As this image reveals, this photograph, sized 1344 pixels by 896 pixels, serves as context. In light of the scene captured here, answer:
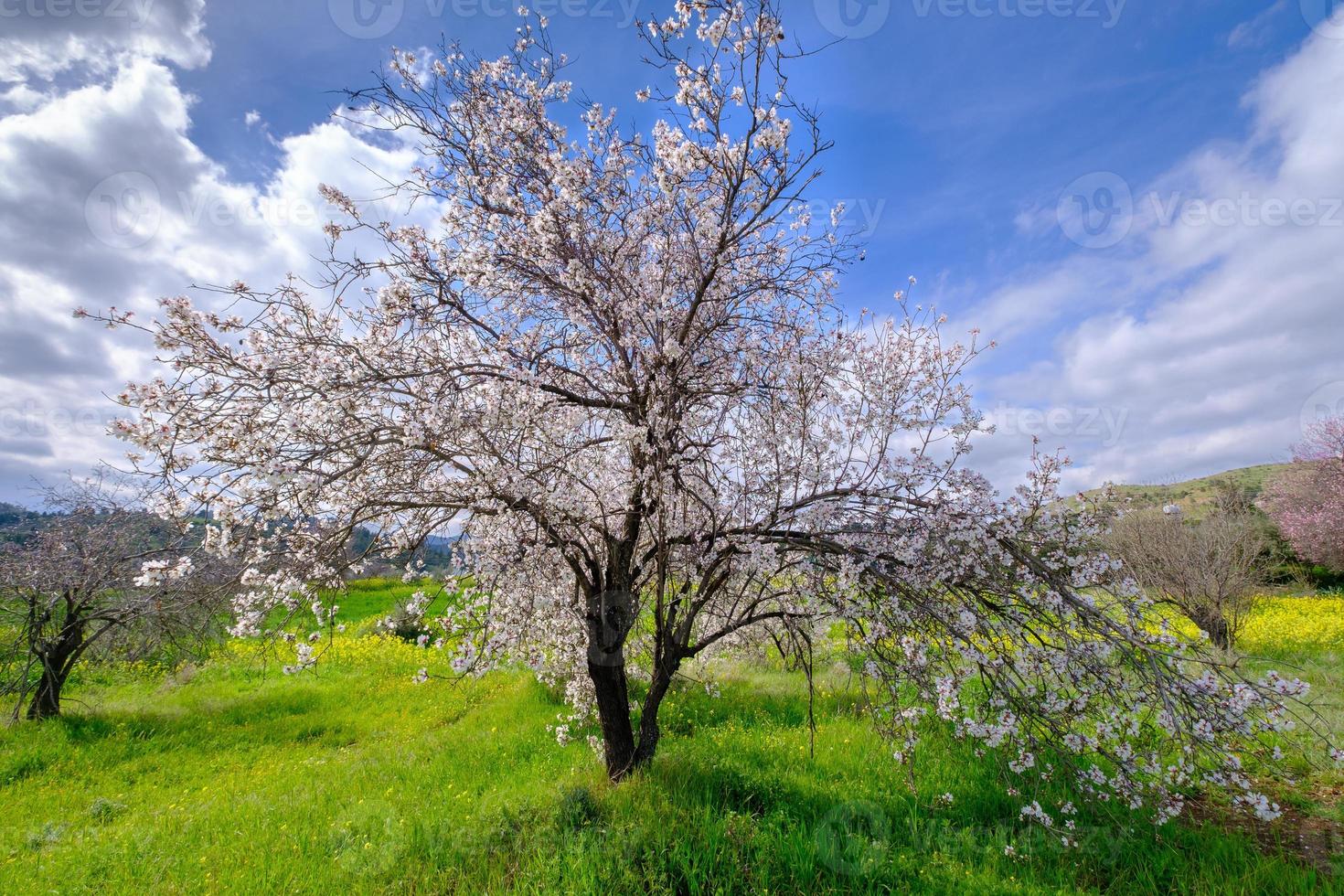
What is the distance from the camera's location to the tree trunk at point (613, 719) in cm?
688

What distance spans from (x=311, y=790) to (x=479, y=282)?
24.6ft

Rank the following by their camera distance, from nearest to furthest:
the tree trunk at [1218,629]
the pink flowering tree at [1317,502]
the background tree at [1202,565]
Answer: the tree trunk at [1218,629] → the background tree at [1202,565] → the pink flowering tree at [1317,502]

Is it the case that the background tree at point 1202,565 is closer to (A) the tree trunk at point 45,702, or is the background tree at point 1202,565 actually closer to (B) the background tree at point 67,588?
(B) the background tree at point 67,588

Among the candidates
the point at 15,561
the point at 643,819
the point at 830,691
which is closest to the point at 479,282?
the point at 643,819

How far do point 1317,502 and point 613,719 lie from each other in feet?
111

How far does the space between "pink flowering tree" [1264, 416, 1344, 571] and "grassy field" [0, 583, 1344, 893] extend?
17643mm

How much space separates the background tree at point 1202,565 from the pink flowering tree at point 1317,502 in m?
Answer: 14.3

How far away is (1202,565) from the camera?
13.8 metres

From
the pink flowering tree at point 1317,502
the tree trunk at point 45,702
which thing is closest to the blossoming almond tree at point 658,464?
the tree trunk at point 45,702

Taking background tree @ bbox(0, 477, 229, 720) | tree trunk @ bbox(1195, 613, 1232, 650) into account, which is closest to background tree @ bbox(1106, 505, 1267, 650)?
tree trunk @ bbox(1195, 613, 1232, 650)

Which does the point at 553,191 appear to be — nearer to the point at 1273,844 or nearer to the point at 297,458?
the point at 297,458

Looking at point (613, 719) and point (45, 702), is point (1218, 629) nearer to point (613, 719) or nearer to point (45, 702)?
point (613, 719)

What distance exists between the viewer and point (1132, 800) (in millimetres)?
4465

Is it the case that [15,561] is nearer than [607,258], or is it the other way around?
[607,258]
